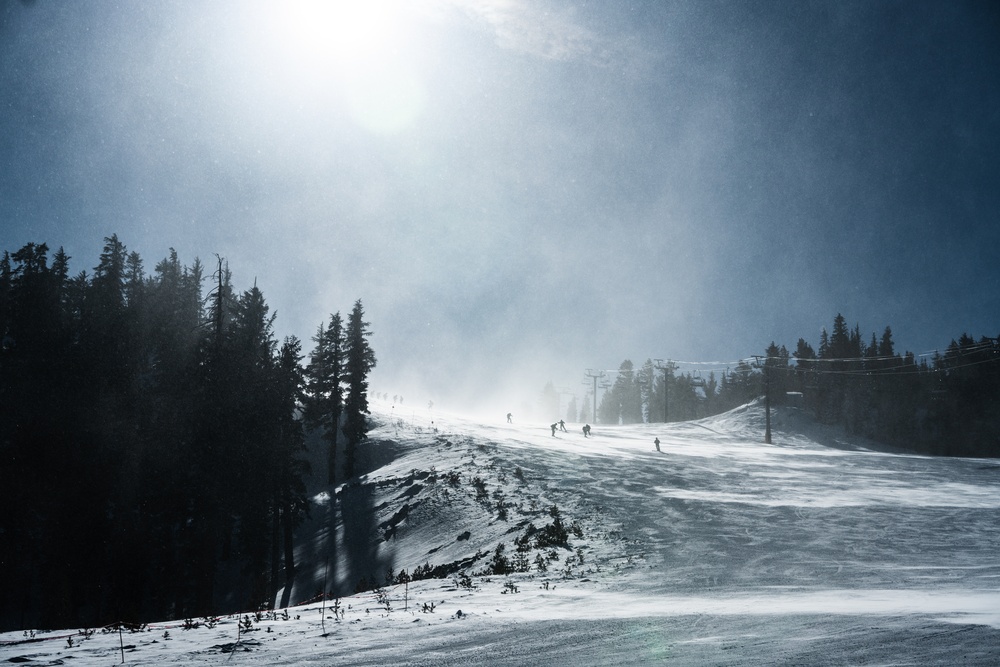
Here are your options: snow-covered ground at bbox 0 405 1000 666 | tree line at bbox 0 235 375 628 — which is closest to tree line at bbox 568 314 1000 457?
snow-covered ground at bbox 0 405 1000 666

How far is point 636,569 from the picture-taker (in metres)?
17.0

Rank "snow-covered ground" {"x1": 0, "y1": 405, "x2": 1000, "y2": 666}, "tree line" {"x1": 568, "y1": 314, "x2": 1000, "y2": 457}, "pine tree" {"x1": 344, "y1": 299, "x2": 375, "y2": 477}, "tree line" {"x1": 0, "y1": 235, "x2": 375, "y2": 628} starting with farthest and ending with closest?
"tree line" {"x1": 568, "y1": 314, "x2": 1000, "y2": 457}, "pine tree" {"x1": 344, "y1": 299, "x2": 375, "y2": 477}, "tree line" {"x1": 0, "y1": 235, "x2": 375, "y2": 628}, "snow-covered ground" {"x1": 0, "y1": 405, "x2": 1000, "y2": 666}

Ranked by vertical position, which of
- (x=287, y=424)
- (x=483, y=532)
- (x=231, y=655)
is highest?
(x=287, y=424)

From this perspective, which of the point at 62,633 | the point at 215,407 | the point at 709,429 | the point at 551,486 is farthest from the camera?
the point at 709,429

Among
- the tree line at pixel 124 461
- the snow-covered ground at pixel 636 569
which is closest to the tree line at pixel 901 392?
the snow-covered ground at pixel 636 569

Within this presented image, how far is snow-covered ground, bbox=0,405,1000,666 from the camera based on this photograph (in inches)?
332

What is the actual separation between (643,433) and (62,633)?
217ft

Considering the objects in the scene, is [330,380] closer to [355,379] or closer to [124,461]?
[355,379]

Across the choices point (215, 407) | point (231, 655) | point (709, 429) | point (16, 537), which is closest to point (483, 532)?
point (215, 407)

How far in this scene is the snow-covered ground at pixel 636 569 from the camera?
8.45 m

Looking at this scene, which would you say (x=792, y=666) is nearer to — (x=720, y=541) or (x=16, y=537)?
(x=720, y=541)

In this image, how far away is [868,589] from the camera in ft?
44.5

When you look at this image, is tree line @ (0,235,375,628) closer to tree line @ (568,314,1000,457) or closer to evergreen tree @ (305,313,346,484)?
evergreen tree @ (305,313,346,484)

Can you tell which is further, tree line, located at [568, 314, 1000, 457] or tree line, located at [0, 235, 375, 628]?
tree line, located at [568, 314, 1000, 457]
